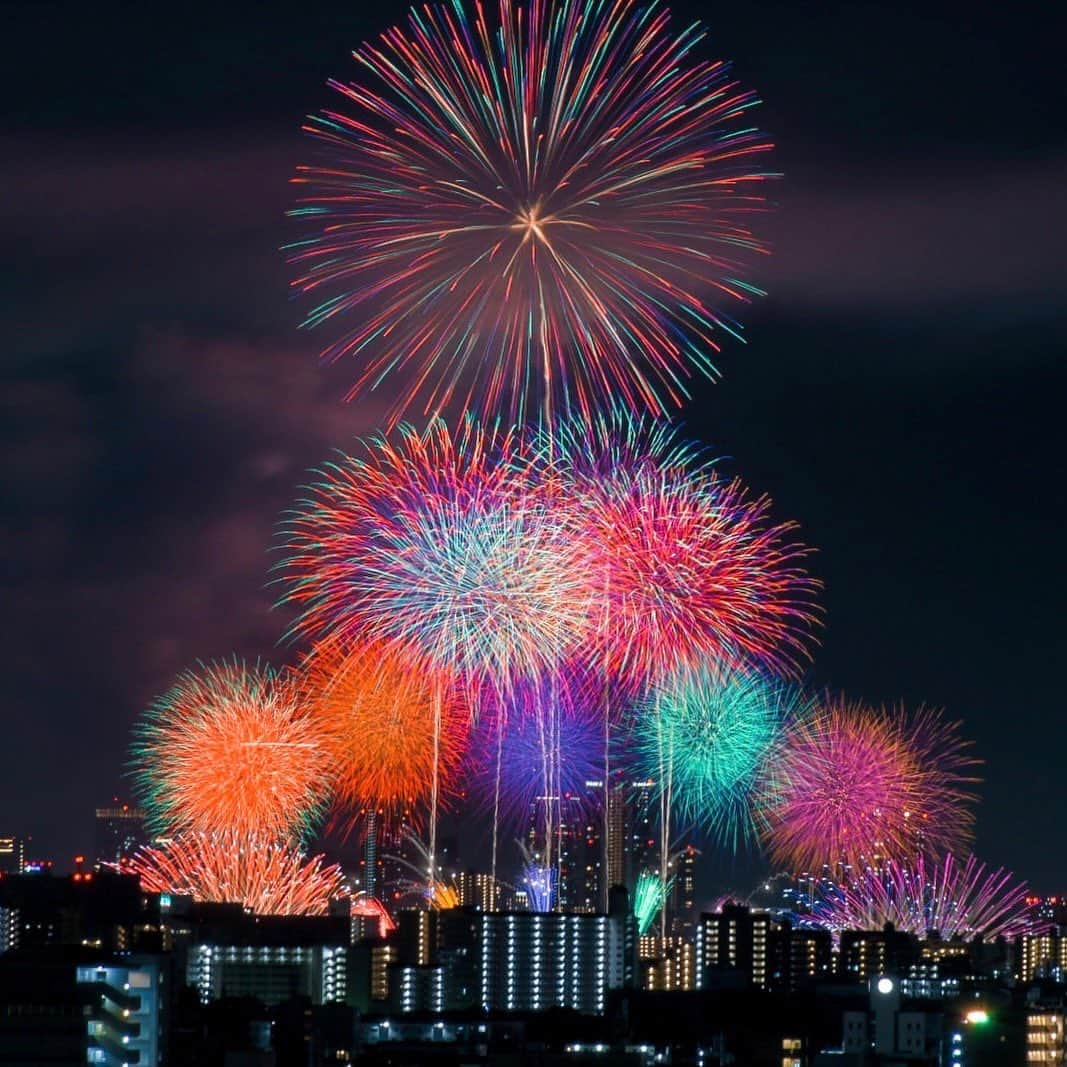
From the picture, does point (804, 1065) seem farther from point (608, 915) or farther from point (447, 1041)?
point (608, 915)

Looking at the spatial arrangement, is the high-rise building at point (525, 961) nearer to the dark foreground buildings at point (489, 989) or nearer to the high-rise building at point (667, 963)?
the dark foreground buildings at point (489, 989)

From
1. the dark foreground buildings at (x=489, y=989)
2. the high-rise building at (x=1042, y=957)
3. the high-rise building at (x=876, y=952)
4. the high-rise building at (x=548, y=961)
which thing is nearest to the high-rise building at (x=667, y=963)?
the dark foreground buildings at (x=489, y=989)

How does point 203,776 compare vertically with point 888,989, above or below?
above

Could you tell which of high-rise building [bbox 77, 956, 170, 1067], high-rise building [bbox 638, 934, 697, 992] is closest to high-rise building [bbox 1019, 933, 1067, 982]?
high-rise building [bbox 638, 934, 697, 992]

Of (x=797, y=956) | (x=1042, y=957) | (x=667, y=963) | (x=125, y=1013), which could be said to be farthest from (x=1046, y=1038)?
(x=1042, y=957)

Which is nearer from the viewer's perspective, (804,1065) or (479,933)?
(804,1065)

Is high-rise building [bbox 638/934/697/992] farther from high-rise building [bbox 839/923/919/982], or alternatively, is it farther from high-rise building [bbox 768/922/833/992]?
high-rise building [bbox 839/923/919/982]

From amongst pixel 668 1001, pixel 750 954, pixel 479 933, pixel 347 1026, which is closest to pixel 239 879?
pixel 347 1026
